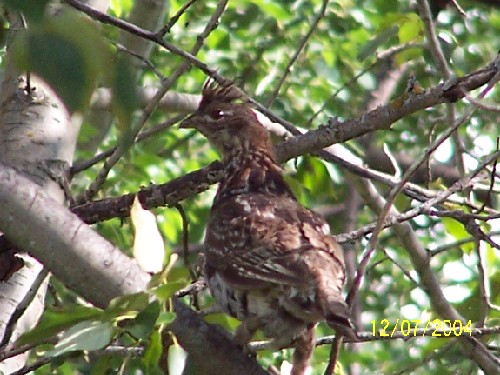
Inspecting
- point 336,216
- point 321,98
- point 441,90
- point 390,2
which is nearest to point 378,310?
point 336,216

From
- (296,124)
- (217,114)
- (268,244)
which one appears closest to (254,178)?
(217,114)

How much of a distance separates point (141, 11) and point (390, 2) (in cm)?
160

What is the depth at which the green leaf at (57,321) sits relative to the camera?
2.15 meters

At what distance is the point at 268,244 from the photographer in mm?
3744

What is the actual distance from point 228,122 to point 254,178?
18.0 inches

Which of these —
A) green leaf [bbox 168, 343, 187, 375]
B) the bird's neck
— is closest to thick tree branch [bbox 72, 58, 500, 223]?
the bird's neck

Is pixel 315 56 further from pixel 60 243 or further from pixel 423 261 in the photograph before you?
pixel 60 243

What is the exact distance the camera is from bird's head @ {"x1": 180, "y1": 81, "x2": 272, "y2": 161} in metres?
4.77

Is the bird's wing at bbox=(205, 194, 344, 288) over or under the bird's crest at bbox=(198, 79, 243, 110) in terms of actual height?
under

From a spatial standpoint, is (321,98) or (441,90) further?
(321,98)

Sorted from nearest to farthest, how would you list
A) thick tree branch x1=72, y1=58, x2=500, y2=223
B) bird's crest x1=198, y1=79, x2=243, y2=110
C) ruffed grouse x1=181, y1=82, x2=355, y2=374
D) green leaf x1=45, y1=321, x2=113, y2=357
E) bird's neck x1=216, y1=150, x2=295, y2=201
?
green leaf x1=45, y1=321, x2=113, y2=357 < thick tree branch x1=72, y1=58, x2=500, y2=223 < ruffed grouse x1=181, y1=82, x2=355, y2=374 < bird's neck x1=216, y1=150, x2=295, y2=201 < bird's crest x1=198, y1=79, x2=243, y2=110

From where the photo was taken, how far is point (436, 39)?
4.26 metres

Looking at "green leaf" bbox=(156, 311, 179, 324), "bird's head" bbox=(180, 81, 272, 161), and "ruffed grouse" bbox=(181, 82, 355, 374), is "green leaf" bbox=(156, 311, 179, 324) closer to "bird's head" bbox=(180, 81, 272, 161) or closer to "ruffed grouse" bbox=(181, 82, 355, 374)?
"ruffed grouse" bbox=(181, 82, 355, 374)

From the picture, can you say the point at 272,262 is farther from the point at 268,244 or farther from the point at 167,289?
the point at 167,289
